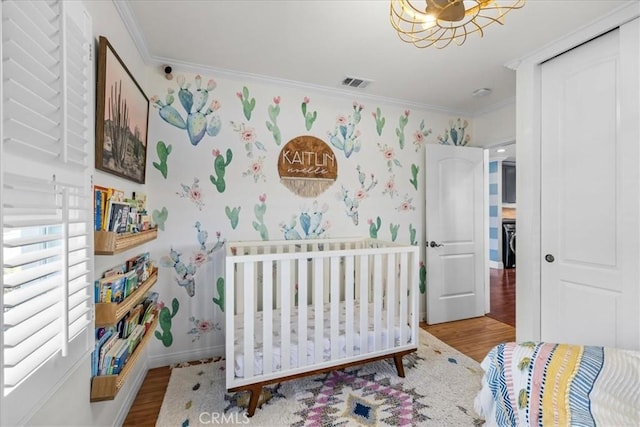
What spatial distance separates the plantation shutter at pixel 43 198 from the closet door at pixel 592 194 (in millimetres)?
2744

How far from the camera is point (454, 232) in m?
3.25

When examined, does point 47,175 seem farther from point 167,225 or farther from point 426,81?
point 426,81

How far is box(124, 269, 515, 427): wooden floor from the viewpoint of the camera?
5.89ft

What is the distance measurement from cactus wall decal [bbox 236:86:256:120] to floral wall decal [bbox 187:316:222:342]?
5.88 feet

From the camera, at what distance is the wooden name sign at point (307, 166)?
2.67m

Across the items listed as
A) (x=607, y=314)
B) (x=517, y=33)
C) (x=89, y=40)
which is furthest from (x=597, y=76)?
(x=89, y=40)

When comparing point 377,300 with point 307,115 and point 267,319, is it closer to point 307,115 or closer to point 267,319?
point 267,319

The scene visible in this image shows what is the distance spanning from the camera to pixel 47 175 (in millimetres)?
907

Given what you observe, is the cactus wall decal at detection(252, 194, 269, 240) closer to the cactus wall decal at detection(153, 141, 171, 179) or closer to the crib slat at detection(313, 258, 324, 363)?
the cactus wall decal at detection(153, 141, 171, 179)

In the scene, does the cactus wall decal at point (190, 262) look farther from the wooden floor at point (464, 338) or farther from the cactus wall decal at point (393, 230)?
the cactus wall decal at point (393, 230)

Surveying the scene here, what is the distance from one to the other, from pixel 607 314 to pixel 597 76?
151 centimetres

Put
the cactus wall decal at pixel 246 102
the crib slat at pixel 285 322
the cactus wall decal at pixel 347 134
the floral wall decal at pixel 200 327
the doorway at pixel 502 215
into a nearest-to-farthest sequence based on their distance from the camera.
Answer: the crib slat at pixel 285 322, the floral wall decal at pixel 200 327, the cactus wall decal at pixel 246 102, the cactus wall decal at pixel 347 134, the doorway at pixel 502 215

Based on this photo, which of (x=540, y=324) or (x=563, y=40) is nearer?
(x=563, y=40)

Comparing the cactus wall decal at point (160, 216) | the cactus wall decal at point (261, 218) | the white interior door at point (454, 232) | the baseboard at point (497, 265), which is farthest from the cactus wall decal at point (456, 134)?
the baseboard at point (497, 265)
